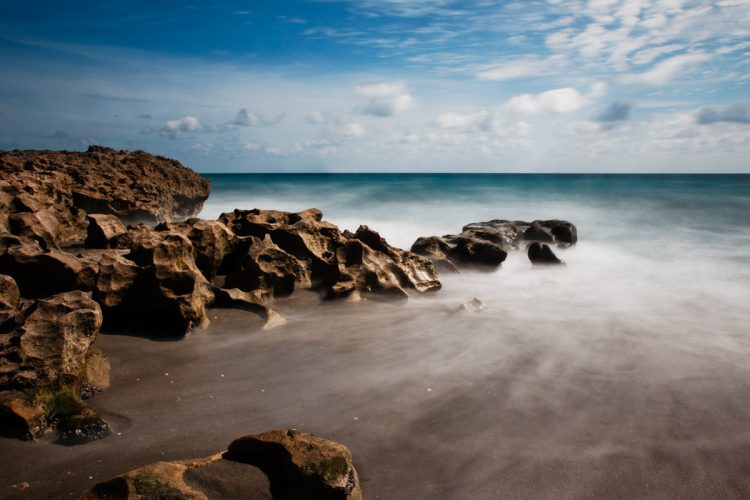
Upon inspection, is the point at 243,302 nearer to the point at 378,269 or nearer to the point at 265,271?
the point at 265,271

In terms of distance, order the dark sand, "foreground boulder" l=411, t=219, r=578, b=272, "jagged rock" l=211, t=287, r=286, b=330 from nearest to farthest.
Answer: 1. the dark sand
2. "jagged rock" l=211, t=287, r=286, b=330
3. "foreground boulder" l=411, t=219, r=578, b=272

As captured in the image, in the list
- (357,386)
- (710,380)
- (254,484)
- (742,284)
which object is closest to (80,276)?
(357,386)

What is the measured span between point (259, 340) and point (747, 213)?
2866cm

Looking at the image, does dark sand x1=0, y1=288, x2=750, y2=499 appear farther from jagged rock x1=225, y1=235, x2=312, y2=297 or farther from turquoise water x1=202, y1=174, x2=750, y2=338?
turquoise water x1=202, y1=174, x2=750, y2=338

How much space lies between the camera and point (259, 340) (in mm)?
5613

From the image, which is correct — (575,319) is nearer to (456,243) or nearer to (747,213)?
(456,243)

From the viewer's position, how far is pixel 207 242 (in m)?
7.24

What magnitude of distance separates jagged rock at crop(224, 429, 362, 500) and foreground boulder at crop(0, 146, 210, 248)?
6.50m

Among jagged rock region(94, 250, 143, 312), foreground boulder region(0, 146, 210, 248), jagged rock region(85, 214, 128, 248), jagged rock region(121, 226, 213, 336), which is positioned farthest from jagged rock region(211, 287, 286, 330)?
foreground boulder region(0, 146, 210, 248)

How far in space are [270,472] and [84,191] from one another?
11.9m

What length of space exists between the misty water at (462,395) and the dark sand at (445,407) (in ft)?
0.06

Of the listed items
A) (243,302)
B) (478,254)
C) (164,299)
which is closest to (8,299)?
(164,299)

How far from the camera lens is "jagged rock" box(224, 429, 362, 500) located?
2.74 meters

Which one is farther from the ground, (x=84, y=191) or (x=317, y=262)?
(x=84, y=191)
